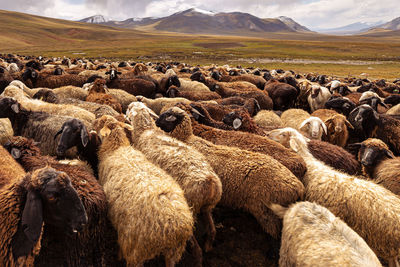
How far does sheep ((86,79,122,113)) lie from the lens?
8352mm

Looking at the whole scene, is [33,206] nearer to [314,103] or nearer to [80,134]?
[80,134]

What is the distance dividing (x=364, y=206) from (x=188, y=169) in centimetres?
251

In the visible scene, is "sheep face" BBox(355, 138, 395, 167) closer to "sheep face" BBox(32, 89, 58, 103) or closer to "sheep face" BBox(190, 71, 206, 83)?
"sheep face" BBox(32, 89, 58, 103)

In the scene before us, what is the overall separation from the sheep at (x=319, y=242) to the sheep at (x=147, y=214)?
1230 millimetres

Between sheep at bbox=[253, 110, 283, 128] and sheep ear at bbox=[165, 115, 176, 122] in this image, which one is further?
sheep at bbox=[253, 110, 283, 128]

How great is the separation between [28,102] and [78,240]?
18.4 feet

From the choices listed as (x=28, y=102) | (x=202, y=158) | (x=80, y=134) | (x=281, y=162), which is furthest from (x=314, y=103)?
(x=28, y=102)

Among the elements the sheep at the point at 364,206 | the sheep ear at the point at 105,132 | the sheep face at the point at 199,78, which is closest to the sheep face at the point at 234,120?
the sheep at the point at 364,206

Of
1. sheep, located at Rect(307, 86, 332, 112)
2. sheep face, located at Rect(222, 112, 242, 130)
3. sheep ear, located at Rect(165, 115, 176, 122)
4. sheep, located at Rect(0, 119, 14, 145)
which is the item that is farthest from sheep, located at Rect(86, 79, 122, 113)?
sheep, located at Rect(307, 86, 332, 112)

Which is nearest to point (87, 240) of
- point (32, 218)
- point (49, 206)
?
point (49, 206)

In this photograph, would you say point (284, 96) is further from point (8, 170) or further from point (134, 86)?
point (8, 170)

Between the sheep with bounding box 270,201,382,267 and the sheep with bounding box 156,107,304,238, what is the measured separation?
0.41 meters

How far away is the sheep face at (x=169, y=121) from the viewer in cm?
533

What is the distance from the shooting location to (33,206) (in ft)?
8.75
